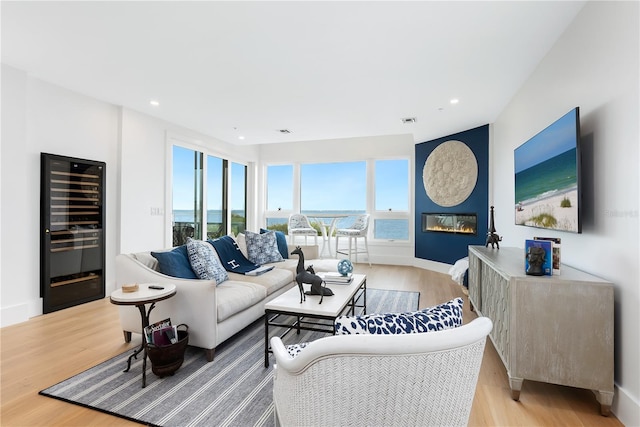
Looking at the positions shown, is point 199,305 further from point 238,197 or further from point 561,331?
point 238,197

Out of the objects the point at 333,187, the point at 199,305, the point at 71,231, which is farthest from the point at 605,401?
the point at 333,187

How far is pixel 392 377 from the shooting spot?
2.84 feet

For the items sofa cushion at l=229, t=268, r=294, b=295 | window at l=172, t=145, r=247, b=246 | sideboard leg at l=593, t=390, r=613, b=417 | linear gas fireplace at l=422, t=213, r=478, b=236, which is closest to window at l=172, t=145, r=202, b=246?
window at l=172, t=145, r=247, b=246

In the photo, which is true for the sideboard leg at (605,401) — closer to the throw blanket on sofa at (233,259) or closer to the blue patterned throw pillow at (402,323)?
the blue patterned throw pillow at (402,323)

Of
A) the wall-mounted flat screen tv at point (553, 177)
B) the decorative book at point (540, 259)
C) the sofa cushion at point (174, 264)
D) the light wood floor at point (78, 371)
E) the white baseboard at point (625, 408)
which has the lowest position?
the light wood floor at point (78, 371)

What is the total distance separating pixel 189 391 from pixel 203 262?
3.70ft

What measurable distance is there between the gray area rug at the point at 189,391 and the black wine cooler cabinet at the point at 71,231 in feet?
6.22

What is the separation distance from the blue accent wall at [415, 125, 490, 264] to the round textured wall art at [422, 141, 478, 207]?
8 cm

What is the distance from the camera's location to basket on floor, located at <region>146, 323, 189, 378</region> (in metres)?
2.00

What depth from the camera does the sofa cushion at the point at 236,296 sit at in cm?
240

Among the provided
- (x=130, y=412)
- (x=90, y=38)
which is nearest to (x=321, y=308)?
(x=130, y=412)

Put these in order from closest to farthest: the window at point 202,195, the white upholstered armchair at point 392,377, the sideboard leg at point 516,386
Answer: the white upholstered armchair at point 392,377
the sideboard leg at point 516,386
the window at point 202,195

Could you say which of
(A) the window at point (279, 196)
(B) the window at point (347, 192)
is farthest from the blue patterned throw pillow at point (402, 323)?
(A) the window at point (279, 196)

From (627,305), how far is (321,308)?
1776 mm
